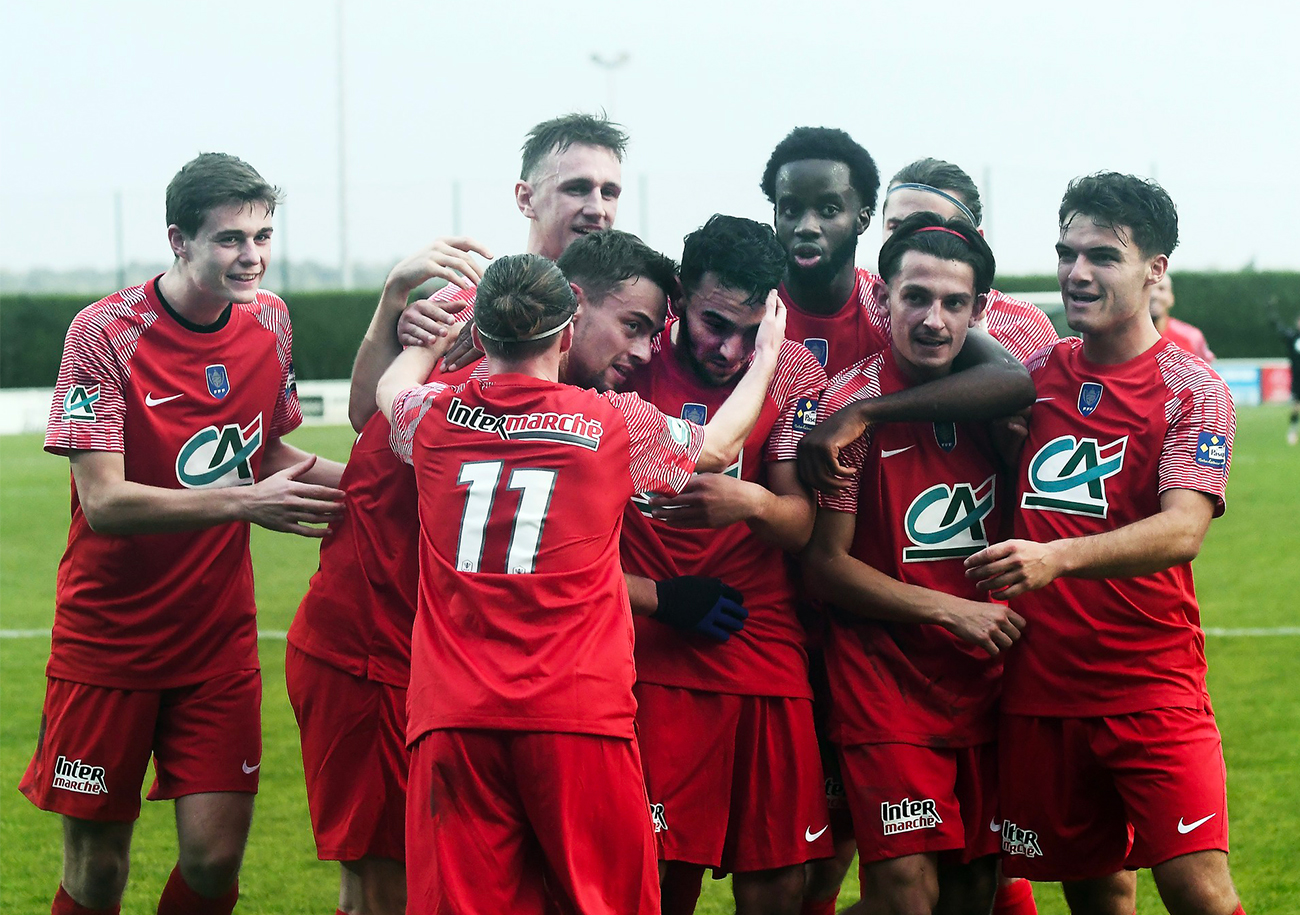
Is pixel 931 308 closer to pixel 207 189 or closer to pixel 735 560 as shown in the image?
pixel 735 560

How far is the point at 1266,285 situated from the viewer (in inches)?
1282

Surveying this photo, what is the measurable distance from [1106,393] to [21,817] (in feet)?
17.3

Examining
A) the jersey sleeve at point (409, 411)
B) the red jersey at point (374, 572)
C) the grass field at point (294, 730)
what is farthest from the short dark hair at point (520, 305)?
the grass field at point (294, 730)

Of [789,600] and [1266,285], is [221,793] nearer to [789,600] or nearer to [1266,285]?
[789,600]

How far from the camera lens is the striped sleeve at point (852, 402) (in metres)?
4.01

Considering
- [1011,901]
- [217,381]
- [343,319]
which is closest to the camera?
[217,381]

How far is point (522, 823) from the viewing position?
10.5 ft

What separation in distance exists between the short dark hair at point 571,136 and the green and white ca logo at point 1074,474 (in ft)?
5.59

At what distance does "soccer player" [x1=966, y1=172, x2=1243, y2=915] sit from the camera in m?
3.75

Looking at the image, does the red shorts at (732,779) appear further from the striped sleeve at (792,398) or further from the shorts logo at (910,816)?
the striped sleeve at (792,398)

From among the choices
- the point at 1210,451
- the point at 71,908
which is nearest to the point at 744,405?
the point at 1210,451

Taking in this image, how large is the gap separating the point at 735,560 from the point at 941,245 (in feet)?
3.59

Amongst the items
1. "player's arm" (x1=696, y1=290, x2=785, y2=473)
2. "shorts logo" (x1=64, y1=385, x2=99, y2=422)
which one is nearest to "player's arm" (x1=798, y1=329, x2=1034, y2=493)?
"player's arm" (x1=696, y1=290, x2=785, y2=473)

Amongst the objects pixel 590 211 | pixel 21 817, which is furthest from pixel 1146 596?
pixel 21 817
